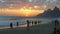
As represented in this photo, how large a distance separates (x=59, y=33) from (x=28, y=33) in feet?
20.7

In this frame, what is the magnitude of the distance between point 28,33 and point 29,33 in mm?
132

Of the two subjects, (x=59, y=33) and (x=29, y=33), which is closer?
(x=59, y=33)

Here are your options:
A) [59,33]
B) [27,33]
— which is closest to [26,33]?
[27,33]

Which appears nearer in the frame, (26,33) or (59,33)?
(59,33)

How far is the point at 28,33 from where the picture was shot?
778 inches

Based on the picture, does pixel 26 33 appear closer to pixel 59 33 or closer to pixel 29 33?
pixel 29 33

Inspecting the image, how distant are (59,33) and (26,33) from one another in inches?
249

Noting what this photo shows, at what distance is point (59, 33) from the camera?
14031 mm

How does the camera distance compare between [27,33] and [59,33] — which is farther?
[27,33]

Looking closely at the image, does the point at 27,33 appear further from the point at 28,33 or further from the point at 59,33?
the point at 59,33

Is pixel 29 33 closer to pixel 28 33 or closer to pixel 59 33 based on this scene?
pixel 28 33

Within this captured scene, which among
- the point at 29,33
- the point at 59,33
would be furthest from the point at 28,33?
the point at 59,33

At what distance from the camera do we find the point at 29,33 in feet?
64.6
